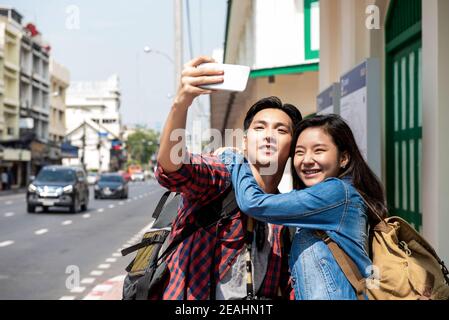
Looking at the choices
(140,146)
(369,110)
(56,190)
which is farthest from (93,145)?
(369,110)

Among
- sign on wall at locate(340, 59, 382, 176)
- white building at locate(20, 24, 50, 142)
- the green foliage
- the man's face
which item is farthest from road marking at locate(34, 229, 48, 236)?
the green foliage

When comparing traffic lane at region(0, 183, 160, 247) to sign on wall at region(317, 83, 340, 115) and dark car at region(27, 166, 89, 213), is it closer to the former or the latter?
dark car at region(27, 166, 89, 213)

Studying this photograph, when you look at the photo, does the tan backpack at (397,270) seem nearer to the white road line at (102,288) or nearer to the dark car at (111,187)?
the white road line at (102,288)

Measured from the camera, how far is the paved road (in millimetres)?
7914

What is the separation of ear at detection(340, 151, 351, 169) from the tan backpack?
0.88 ft

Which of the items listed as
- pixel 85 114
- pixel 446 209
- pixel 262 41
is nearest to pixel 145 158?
pixel 85 114

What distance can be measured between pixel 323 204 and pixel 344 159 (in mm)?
286

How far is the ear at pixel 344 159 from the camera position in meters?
2.11

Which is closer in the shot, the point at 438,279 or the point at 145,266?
the point at 438,279

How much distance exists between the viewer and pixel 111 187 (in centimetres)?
3200

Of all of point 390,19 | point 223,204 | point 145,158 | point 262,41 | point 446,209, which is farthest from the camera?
point 145,158

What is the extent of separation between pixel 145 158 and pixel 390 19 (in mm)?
109155

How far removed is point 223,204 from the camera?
6.82 feet
